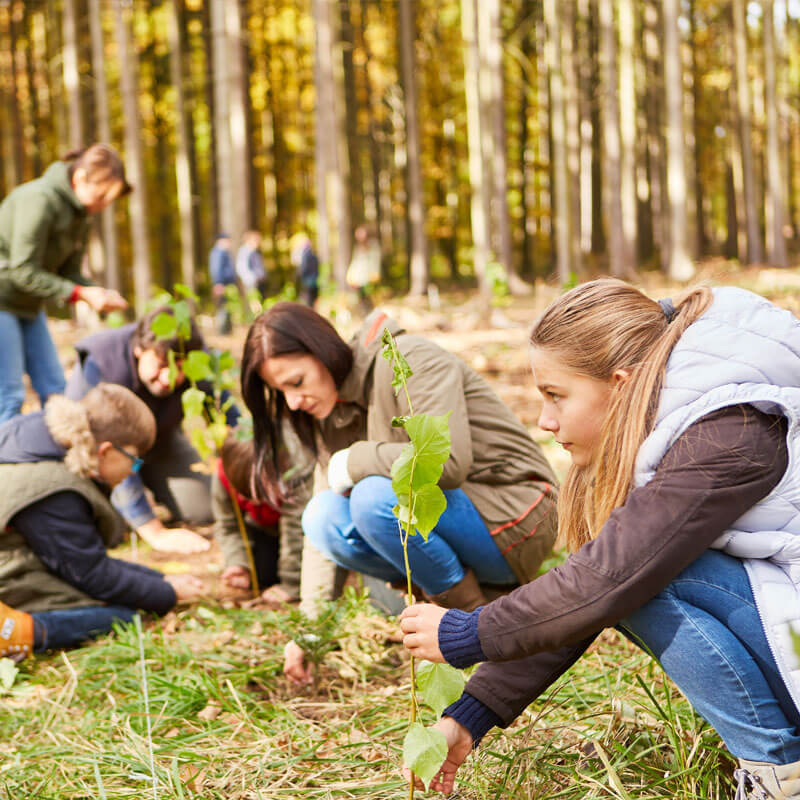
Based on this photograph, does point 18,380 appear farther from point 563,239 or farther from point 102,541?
point 563,239

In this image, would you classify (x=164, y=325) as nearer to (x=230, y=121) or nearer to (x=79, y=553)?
(x=79, y=553)

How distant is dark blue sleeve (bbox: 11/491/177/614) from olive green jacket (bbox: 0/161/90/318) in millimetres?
1501

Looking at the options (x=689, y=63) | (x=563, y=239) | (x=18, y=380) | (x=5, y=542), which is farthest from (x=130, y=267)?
(x=5, y=542)

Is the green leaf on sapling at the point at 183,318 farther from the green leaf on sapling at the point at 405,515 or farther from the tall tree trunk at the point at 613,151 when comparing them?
the tall tree trunk at the point at 613,151

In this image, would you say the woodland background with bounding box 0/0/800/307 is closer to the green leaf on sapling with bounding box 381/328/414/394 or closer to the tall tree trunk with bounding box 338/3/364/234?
the tall tree trunk with bounding box 338/3/364/234

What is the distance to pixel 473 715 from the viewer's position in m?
1.68

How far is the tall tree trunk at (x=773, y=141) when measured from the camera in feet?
50.3

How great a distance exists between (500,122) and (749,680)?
1262 centimetres

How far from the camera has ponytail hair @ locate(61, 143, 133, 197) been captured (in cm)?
402

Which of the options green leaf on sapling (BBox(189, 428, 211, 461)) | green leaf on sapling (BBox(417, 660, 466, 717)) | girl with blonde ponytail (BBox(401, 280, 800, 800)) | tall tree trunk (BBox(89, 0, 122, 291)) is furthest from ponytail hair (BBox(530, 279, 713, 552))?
tall tree trunk (BBox(89, 0, 122, 291))

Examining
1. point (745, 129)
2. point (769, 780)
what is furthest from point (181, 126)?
point (769, 780)

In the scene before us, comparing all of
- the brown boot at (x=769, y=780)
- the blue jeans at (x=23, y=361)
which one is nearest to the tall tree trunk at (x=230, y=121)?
the blue jeans at (x=23, y=361)

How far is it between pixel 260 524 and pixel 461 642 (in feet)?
6.79

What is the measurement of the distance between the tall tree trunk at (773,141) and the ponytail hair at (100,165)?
14.0 metres
